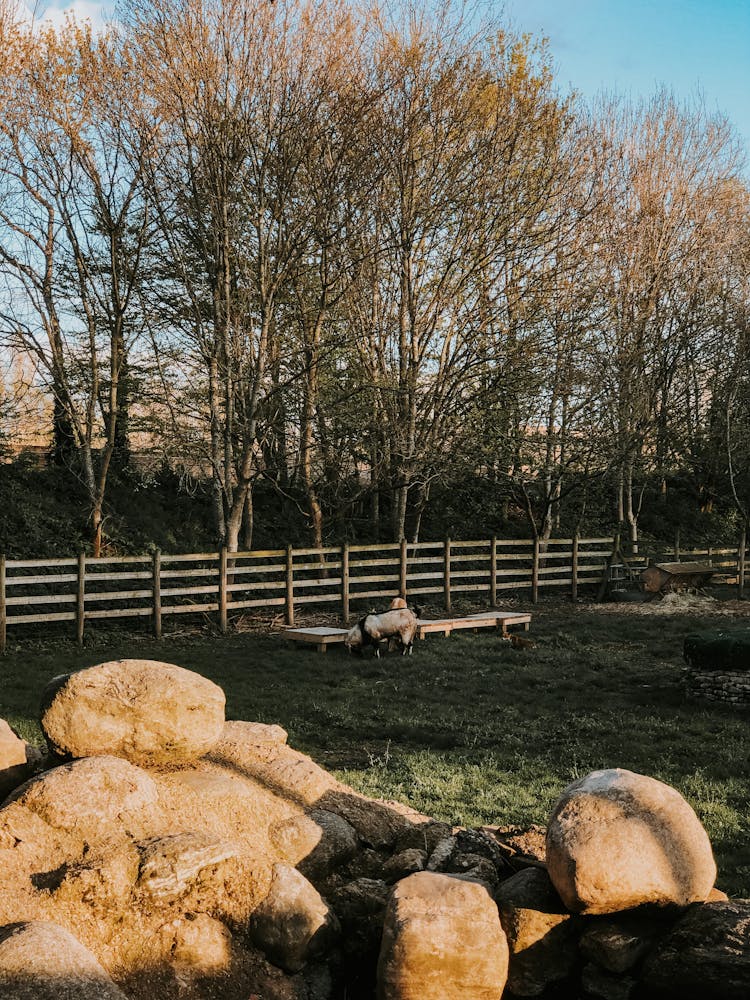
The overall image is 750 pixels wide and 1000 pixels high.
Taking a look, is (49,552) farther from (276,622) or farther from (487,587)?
(487,587)

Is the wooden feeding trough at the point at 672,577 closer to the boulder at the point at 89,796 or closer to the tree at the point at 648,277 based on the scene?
the tree at the point at 648,277

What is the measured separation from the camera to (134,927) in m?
3.88

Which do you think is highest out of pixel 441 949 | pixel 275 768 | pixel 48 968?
pixel 275 768

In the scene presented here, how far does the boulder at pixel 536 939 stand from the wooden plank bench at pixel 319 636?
8648mm

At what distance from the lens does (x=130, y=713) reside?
4.75m

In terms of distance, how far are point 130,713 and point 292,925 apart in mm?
1473

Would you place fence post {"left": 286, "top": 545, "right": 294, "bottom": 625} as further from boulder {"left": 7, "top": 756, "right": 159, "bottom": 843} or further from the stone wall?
boulder {"left": 7, "top": 756, "right": 159, "bottom": 843}

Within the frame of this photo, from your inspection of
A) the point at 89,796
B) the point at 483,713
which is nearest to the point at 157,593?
the point at 483,713

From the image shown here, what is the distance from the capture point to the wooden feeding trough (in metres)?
19.4

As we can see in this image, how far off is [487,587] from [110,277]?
1032 centimetres

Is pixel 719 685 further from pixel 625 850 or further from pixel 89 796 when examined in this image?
pixel 89 796

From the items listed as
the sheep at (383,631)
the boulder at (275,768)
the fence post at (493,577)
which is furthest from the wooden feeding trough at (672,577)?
the boulder at (275,768)

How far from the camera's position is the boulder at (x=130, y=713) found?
15.4 ft

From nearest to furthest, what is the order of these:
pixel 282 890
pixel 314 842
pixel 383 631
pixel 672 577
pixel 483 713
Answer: pixel 282 890, pixel 314 842, pixel 483 713, pixel 383 631, pixel 672 577
